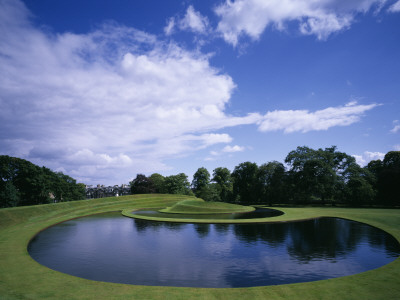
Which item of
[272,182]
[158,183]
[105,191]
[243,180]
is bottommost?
[105,191]

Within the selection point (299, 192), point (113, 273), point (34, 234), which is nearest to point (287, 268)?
point (113, 273)

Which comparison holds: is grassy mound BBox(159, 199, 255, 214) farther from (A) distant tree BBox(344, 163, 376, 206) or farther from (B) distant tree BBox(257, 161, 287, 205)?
(A) distant tree BBox(344, 163, 376, 206)

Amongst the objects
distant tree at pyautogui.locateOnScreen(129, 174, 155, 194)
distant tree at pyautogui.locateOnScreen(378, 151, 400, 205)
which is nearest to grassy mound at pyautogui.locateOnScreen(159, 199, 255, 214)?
distant tree at pyautogui.locateOnScreen(378, 151, 400, 205)

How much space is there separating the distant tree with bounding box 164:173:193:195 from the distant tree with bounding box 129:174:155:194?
7740 mm

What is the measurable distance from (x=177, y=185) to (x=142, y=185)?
1819cm

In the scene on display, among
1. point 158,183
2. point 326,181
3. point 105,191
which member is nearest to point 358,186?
point 326,181

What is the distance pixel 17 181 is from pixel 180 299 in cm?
6805

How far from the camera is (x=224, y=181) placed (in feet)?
326

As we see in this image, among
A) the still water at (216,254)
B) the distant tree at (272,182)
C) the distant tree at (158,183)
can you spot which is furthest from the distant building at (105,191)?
the still water at (216,254)

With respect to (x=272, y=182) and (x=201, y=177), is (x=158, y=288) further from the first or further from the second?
(x=201, y=177)

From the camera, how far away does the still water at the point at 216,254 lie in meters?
13.5

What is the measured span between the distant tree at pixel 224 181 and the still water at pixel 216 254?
68949 mm

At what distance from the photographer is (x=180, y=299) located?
10039mm

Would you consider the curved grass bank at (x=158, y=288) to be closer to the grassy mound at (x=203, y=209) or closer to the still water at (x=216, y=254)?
the still water at (x=216, y=254)
